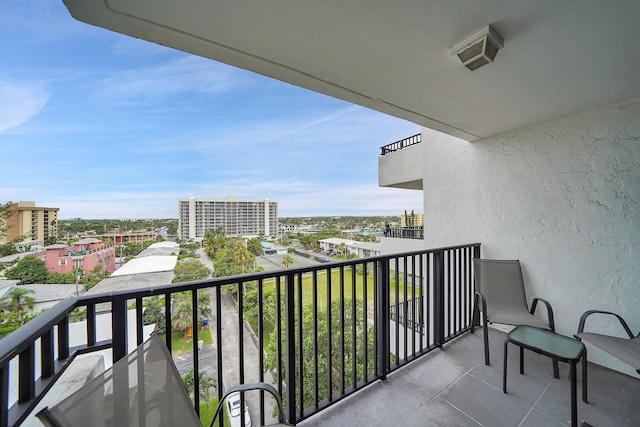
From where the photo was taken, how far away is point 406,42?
1375 millimetres

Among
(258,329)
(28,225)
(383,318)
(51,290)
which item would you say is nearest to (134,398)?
(258,329)

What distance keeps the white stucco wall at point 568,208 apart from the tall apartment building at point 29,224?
963 centimetres

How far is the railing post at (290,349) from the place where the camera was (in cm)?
154

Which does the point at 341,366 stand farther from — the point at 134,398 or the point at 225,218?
the point at 225,218

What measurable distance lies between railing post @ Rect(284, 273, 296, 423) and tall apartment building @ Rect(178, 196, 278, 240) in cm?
2105

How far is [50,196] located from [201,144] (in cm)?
1165

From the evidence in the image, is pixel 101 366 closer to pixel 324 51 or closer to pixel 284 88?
pixel 324 51

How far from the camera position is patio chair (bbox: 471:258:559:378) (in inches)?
92.2

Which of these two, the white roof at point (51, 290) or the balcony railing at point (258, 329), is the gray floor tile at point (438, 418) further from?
the white roof at point (51, 290)

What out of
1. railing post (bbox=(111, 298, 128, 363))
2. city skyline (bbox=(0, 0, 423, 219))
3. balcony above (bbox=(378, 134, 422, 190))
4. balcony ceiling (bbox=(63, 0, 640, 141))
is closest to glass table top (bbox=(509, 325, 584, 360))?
balcony ceiling (bbox=(63, 0, 640, 141))

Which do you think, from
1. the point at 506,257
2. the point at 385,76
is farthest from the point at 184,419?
the point at 506,257

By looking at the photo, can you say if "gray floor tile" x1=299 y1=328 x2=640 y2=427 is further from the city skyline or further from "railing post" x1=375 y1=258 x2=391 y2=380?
the city skyline

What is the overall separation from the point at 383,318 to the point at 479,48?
1.98 meters

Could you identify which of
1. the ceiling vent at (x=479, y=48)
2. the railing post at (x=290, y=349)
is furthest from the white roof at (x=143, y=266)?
the ceiling vent at (x=479, y=48)
